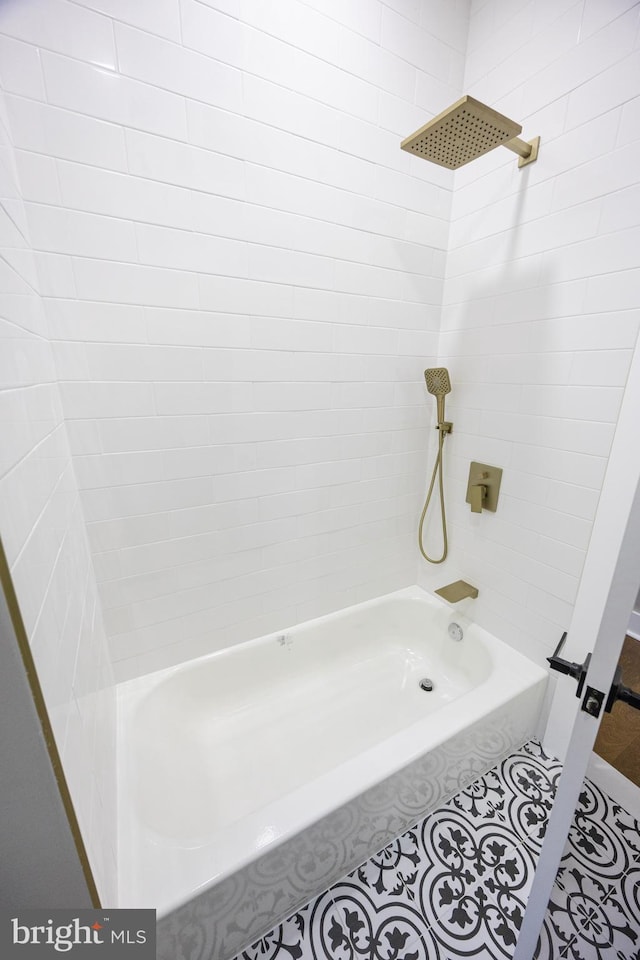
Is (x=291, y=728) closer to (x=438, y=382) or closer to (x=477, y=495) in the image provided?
(x=477, y=495)

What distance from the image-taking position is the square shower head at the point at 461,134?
0.95m

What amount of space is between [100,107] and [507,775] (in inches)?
95.5

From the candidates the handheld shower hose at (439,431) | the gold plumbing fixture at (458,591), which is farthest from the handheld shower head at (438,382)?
the gold plumbing fixture at (458,591)

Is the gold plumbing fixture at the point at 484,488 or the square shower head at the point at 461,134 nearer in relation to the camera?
the square shower head at the point at 461,134

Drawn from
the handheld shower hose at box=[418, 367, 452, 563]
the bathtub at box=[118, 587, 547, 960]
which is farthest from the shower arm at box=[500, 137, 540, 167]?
the bathtub at box=[118, 587, 547, 960]

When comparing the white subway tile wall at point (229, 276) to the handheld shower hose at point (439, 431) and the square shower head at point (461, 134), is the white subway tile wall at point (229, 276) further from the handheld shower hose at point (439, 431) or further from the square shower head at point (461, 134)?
the square shower head at point (461, 134)

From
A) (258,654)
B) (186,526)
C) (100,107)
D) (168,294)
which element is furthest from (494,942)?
(100,107)

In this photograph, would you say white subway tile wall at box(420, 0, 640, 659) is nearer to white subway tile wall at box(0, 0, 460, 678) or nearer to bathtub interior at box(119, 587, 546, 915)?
white subway tile wall at box(0, 0, 460, 678)

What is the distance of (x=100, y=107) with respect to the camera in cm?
92

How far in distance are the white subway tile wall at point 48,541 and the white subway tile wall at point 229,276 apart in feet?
0.31

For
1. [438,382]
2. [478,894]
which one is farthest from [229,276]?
[478,894]

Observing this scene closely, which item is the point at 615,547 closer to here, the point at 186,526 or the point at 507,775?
the point at 507,775

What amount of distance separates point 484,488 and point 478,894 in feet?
4.16

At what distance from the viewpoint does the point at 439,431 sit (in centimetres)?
165
